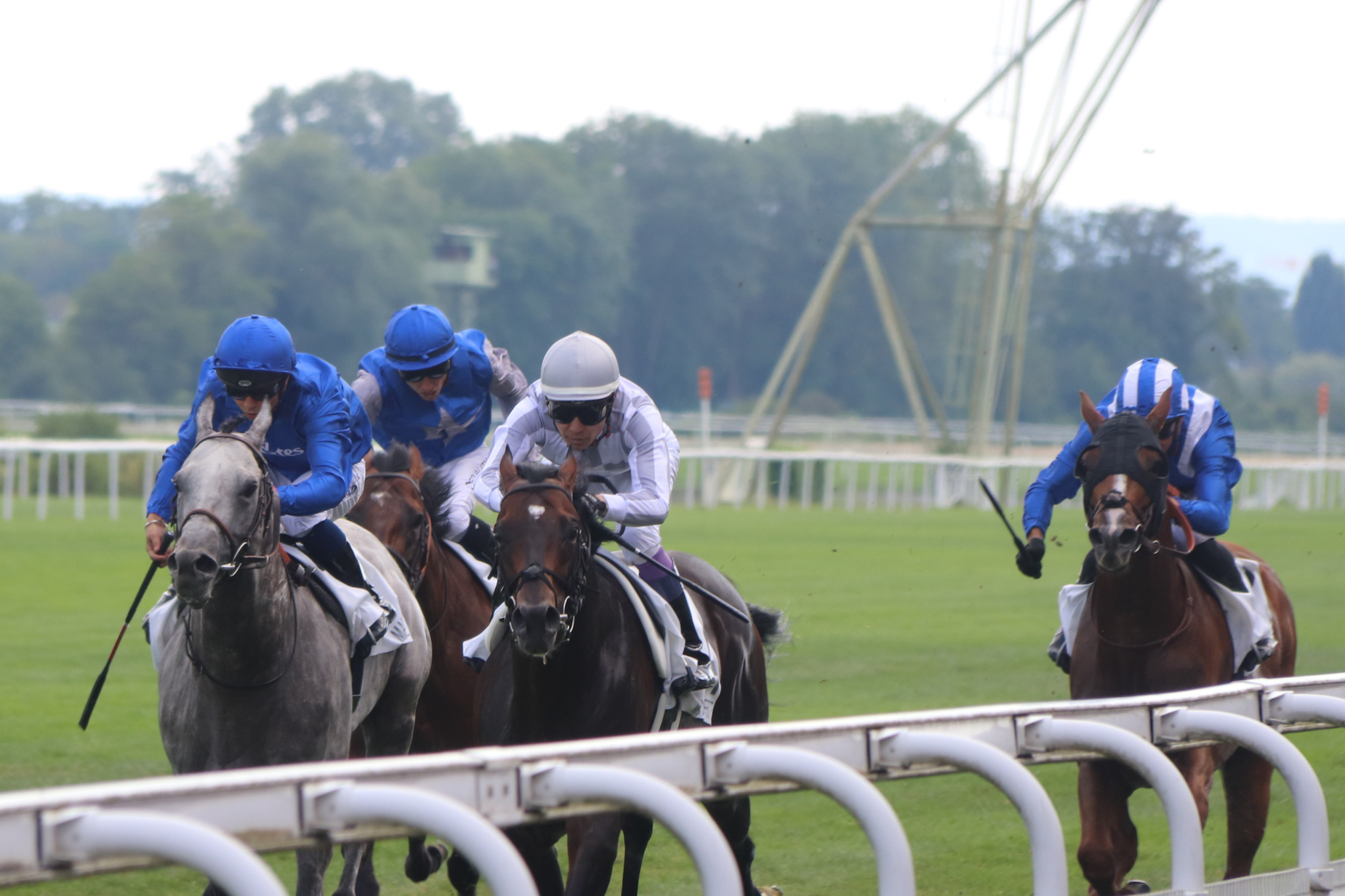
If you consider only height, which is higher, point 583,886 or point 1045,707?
point 1045,707

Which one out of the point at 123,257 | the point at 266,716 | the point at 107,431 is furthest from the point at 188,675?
the point at 123,257

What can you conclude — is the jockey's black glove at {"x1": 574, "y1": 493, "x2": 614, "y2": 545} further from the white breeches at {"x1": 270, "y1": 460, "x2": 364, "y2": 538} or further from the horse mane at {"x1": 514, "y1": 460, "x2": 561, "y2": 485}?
the white breeches at {"x1": 270, "y1": 460, "x2": 364, "y2": 538}

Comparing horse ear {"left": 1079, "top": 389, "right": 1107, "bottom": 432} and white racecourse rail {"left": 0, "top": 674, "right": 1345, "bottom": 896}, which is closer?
white racecourse rail {"left": 0, "top": 674, "right": 1345, "bottom": 896}

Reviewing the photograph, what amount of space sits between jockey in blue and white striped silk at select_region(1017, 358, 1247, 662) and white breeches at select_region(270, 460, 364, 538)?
1.98 m

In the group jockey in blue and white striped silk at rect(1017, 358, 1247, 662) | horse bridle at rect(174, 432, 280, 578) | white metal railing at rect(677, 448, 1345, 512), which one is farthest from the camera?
white metal railing at rect(677, 448, 1345, 512)

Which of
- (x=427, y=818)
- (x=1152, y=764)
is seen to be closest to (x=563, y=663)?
(x=1152, y=764)

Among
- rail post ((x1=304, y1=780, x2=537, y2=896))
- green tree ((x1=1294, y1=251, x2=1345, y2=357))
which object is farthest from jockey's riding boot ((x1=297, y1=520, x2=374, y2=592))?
green tree ((x1=1294, y1=251, x2=1345, y2=357))

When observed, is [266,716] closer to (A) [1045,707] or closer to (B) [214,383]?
(B) [214,383]

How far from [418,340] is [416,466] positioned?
42cm

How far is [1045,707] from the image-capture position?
9.32 ft

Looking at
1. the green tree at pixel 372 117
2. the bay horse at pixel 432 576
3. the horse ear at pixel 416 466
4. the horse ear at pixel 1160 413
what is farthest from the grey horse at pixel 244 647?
the green tree at pixel 372 117

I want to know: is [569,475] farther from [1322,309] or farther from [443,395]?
[1322,309]

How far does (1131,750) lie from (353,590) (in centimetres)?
243

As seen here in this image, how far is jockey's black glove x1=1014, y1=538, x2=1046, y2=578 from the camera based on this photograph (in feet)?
16.9
